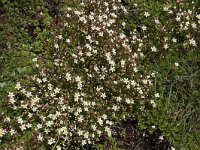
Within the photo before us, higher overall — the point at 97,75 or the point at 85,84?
the point at 97,75

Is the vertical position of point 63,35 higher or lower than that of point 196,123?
higher

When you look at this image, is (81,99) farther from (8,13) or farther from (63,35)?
(8,13)

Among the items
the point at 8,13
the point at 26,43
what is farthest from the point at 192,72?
the point at 8,13
